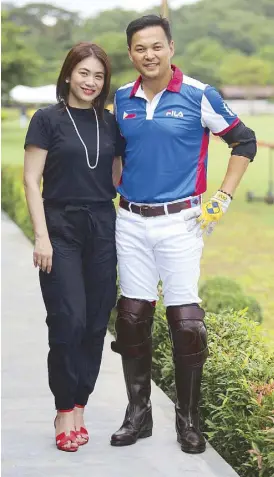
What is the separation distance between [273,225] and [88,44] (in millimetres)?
13238

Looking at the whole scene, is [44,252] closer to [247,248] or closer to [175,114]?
[175,114]

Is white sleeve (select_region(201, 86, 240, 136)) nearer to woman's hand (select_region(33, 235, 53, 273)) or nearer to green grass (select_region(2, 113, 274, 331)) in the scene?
woman's hand (select_region(33, 235, 53, 273))

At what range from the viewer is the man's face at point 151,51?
396 cm

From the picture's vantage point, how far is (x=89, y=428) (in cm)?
450

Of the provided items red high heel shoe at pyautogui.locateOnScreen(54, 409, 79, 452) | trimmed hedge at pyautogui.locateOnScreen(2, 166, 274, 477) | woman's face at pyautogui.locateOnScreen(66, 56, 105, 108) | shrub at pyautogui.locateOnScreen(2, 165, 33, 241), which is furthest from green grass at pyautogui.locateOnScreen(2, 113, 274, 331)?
woman's face at pyautogui.locateOnScreen(66, 56, 105, 108)

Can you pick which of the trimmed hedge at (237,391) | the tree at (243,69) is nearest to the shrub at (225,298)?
the trimmed hedge at (237,391)

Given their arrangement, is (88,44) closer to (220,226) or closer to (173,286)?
(173,286)

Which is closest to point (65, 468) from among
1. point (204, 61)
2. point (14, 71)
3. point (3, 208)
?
point (3, 208)

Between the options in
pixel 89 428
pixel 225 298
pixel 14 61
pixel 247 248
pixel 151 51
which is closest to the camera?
pixel 151 51

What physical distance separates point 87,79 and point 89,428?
1576 mm

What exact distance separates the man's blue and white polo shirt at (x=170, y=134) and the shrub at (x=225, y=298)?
8.85ft

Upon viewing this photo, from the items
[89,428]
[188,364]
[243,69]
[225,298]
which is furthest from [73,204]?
[243,69]

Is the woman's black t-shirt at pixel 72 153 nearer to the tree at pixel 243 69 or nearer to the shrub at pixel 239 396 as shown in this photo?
the shrub at pixel 239 396

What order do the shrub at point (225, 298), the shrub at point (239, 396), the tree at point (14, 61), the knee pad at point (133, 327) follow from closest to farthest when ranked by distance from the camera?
the shrub at point (239, 396)
the knee pad at point (133, 327)
the shrub at point (225, 298)
the tree at point (14, 61)
